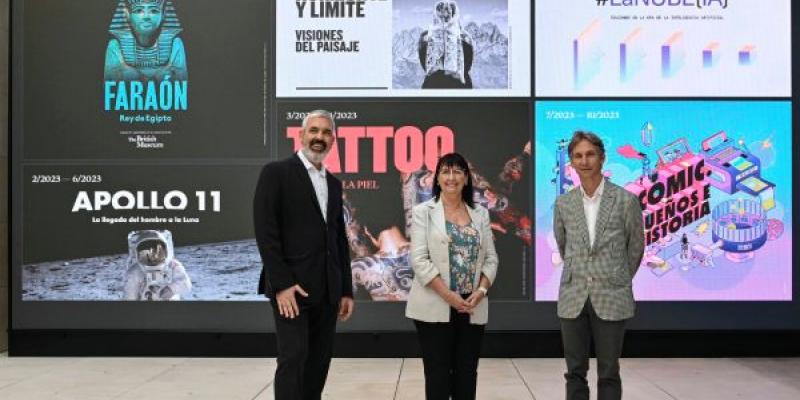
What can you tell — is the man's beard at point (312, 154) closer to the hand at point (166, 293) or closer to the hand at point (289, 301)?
the hand at point (289, 301)

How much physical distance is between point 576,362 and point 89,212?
4919 mm

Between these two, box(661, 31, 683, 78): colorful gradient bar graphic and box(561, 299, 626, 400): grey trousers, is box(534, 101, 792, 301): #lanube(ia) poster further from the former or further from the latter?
box(561, 299, 626, 400): grey trousers

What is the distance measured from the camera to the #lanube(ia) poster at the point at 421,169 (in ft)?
21.9

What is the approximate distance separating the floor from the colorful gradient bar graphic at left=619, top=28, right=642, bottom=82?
2.65 metres

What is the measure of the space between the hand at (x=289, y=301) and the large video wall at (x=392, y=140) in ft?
10.4

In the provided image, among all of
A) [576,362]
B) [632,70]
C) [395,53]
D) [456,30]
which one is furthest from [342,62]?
[576,362]

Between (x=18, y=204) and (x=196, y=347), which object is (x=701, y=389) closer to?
(x=196, y=347)

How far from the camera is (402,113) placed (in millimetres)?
6699

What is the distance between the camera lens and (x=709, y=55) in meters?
6.69

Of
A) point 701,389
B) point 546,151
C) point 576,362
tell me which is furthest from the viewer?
point 546,151

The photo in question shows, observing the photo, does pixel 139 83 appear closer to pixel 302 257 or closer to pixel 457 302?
pixel 302 257

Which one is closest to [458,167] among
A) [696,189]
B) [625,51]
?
[625,51]

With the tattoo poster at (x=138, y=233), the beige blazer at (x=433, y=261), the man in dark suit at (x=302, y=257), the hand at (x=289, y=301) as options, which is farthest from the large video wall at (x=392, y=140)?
the hand at (x=289, y=301)

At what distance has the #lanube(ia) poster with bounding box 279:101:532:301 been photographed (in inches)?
262
